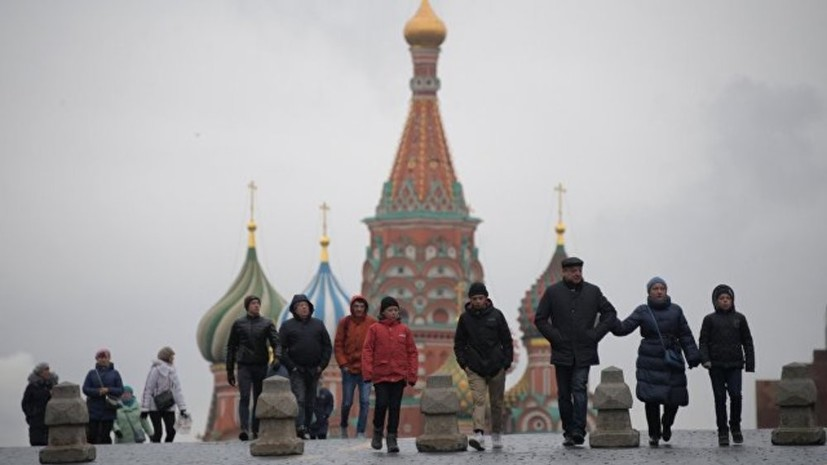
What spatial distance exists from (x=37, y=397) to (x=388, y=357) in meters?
7.72

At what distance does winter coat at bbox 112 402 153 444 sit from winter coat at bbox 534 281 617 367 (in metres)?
8.93

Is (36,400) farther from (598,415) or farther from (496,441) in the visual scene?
(598,415)

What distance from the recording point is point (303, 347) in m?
31.5

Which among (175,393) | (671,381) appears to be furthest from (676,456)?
(175,393)

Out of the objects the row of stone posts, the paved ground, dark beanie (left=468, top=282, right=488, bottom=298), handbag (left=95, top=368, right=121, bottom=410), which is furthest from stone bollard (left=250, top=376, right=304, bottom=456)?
handbag (left=95, top=368, right=121, bottom=410)

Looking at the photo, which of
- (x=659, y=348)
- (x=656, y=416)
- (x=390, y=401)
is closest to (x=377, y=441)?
(x=390, y=401)

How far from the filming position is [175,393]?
3428 centimetres

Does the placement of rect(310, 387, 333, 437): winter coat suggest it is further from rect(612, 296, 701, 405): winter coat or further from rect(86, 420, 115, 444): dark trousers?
rect(612, 296, 701, 405): winter coat

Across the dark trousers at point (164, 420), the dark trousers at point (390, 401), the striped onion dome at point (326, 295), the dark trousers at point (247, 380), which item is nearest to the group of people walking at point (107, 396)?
the dark trousers at point (164, 420)

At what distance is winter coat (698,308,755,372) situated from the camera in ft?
94.6

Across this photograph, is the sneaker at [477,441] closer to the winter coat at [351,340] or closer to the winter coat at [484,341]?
the winter coat at [484,341]

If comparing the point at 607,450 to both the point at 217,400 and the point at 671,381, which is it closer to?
the point at 671,381

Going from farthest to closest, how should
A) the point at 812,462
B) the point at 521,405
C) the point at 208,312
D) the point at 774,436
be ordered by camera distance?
the point at 208,312, the point at 521,405, the point at 774,436, the point at 812,462

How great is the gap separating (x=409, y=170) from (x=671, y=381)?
8925cm
